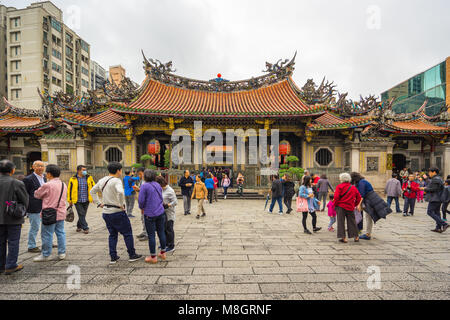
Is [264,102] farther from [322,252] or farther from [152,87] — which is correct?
[322,252]

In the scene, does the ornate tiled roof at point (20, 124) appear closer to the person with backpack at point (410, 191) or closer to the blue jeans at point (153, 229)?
the blue jeans at point (153, 229)

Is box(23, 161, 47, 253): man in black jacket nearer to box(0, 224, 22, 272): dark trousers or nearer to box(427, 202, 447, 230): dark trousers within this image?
box(0, 224, 22, 272): dark trousers

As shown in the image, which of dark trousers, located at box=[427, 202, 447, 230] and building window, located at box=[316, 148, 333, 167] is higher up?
building window, located at box=[316, 148, 333, 167]

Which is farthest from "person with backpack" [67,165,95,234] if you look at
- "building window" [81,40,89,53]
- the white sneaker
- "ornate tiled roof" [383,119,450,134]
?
"building window" [81,40,89,53]

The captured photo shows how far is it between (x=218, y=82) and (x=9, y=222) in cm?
1528

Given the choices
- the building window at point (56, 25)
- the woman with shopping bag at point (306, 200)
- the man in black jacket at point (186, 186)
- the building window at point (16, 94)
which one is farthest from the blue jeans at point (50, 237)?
the building window at point (56, 25)

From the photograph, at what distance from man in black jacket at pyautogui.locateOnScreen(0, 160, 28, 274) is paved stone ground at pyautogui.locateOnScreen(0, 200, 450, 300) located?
23 centimetres

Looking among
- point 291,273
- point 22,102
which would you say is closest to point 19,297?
point 291,273

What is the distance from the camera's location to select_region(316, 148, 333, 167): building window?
14.5m

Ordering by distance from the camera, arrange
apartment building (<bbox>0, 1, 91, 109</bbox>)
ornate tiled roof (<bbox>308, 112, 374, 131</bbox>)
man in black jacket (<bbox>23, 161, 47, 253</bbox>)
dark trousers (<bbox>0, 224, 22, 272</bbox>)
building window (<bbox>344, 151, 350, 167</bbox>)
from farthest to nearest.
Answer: apartment building (<bbox>0, 1, 91, 109</bbox>) → building window (<bbox>344, 151, 350, 167</bbox>) → ornate tiled roof (<bbox>308, 112, 374, 131</bbox>) → man in black jacket (<bbox>23, 161, 47, 253</bbox>) → dark trousers (<bbox>0, 224, 22, 272</bbox>)

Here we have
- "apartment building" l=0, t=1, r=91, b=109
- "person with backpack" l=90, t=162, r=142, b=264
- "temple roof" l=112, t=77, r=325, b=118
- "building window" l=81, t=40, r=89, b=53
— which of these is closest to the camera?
"person with backpack" l=90, t=162, r=142, b=264

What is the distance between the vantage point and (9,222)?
3359mm

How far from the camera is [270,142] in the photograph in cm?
1482

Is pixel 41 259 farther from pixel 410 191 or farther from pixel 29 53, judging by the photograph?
pixel 29 53
